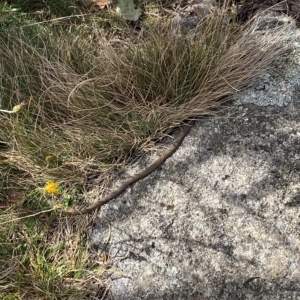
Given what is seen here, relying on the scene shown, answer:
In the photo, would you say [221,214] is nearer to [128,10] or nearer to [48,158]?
[48,158]

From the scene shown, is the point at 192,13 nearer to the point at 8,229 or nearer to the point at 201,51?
the point at 201,51

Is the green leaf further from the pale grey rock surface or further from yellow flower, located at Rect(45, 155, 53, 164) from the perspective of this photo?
yellow flower, located at Rect(45, 155, 53, 164)

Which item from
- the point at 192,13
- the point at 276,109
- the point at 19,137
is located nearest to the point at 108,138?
the point at 19,137

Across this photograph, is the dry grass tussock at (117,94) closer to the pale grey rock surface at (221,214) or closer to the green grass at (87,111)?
the green grass at (87,111)

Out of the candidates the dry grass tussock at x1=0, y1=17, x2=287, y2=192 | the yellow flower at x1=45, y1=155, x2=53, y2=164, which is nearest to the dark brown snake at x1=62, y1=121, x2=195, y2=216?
the dry grass tussock at x1=0, y1=17, x2=287, y2=192

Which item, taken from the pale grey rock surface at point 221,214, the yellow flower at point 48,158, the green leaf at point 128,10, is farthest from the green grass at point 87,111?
the green leaf at point 128,10

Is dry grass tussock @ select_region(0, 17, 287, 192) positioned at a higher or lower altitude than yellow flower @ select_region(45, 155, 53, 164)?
higher
